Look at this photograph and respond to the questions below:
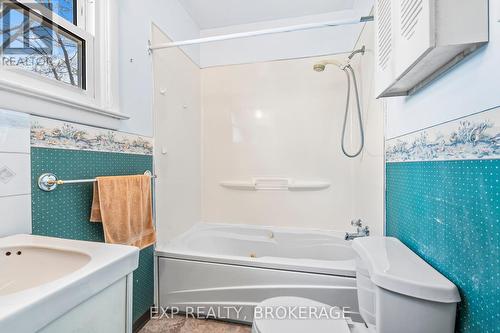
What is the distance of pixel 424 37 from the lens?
2.20 feet

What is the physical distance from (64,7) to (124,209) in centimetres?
109

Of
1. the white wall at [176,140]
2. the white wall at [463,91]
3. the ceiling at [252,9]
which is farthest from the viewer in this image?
the ceiling at [252,9]

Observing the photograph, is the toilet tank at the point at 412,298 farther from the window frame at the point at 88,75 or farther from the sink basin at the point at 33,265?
the window frame at the point at 88,75

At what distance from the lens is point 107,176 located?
4.38 feet

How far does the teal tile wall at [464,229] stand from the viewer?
0.62 meters

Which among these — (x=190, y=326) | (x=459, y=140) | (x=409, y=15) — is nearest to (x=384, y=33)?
(x=409, y=15)

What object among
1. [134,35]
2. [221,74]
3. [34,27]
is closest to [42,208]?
[34,27]

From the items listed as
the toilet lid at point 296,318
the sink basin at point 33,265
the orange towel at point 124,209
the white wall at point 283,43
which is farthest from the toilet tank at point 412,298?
the white wall at point 283,43

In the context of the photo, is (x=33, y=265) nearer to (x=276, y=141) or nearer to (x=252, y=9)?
(x=276, y=141)

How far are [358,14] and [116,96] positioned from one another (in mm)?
1997

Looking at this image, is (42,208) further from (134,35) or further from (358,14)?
(358,14)

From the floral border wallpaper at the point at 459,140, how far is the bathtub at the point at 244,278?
83 centimetres

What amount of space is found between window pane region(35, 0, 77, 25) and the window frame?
19 mm

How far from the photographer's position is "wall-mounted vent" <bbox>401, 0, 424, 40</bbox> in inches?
27.6
